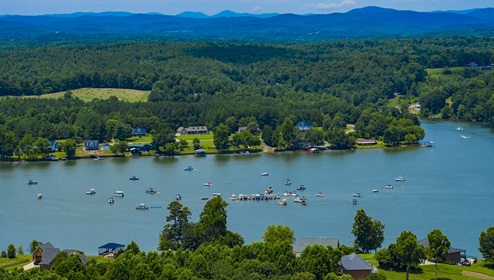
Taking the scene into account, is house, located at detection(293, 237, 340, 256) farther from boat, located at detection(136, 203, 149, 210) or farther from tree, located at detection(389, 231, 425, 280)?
boat, located at detection(136, 203, 149, 210)

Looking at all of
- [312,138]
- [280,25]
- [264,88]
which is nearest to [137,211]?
[312,138]

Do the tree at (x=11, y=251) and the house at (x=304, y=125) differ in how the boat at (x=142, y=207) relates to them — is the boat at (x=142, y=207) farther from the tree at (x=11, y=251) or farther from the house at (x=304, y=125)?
the house at (x=304, y=125)

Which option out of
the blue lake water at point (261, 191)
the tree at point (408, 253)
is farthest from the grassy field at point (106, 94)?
the tree at point (408, 253)

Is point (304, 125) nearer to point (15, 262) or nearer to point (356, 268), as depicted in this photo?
point (15, 262)

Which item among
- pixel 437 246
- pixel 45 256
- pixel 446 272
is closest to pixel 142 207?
pixel 45 256

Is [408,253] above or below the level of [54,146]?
above
